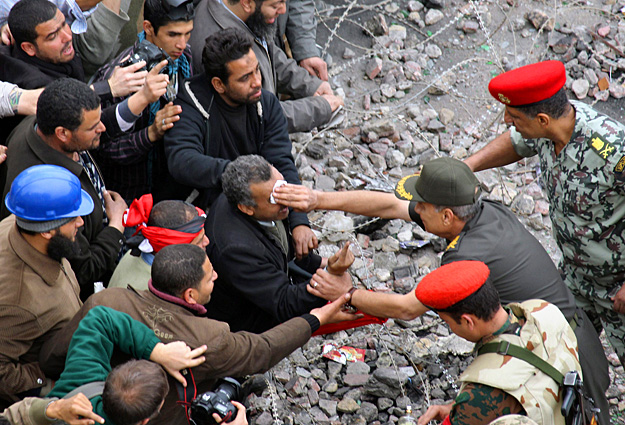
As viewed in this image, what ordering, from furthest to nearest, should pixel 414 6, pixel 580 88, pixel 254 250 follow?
1. pixel 414 6
2. pixel 580 88
3. pixel 254 250

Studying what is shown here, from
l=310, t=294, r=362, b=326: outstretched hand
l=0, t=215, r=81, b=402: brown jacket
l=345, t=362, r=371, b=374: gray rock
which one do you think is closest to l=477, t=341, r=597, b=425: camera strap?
l=310, t=294, r=362, b=326: outstretched hand

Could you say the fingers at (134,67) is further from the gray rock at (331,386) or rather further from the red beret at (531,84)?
the gray rock at (331,386)

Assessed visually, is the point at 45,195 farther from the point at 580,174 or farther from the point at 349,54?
the point at 349,54

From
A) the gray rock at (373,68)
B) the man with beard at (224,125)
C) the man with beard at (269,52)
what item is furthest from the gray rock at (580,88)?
the man with beard at (224,125)

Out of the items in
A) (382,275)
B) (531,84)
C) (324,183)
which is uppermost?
(531,84)

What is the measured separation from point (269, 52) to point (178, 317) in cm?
310

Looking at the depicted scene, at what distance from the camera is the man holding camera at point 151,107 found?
4.30 meters

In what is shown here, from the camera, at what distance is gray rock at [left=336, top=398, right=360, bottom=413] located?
4.29m

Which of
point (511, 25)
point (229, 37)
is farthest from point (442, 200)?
point (511, 25)

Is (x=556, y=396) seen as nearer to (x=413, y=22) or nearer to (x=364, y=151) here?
(x=364, y=151)

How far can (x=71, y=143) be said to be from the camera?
356 centimetres

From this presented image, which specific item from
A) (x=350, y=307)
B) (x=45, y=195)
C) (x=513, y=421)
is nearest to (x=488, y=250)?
(x=350, y=307)

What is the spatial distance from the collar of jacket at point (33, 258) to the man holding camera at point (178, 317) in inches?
10.4

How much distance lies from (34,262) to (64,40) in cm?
184
